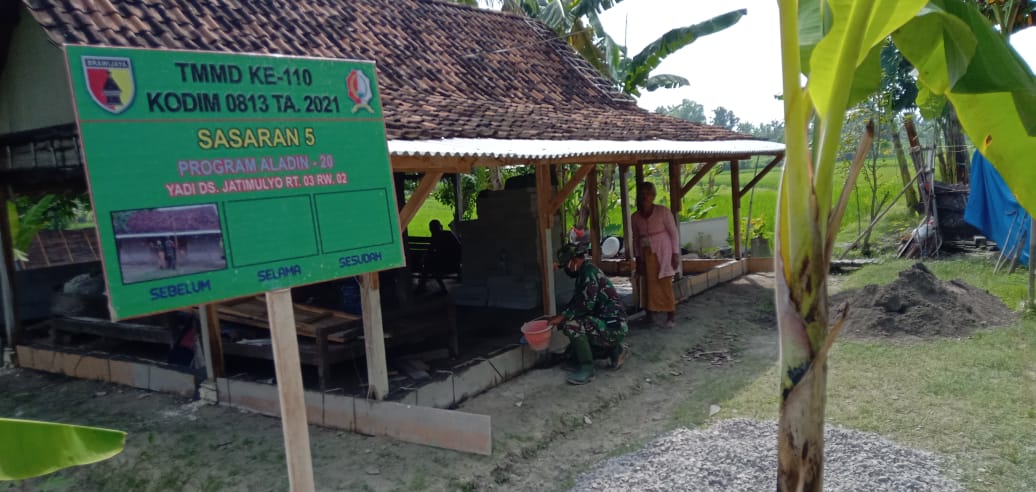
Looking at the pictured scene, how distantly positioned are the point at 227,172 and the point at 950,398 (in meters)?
5.70

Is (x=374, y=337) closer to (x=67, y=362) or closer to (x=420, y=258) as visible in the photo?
(x=67, y=362)

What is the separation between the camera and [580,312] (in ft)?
22.2

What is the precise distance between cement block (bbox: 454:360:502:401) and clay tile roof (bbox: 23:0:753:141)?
2061 millimetres

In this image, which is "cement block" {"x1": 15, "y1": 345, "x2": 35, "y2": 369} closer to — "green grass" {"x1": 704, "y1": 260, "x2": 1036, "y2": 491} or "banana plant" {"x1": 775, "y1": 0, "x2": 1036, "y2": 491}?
"green grass" {"x1": 704, "y1": 260, "x2": 1036, "y2": 491}

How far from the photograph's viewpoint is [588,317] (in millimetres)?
6691

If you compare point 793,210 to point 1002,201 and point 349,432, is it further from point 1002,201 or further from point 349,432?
point 1002,201

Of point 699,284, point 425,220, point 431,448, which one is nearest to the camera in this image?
point 431,448

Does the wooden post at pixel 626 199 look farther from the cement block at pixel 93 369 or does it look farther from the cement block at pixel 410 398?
the cement block at pixel 93 369

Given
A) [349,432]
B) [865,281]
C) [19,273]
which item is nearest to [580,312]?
[349,432]

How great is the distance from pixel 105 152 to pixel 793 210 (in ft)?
7.50

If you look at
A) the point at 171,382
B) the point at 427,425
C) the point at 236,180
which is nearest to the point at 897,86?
the point at 427,425

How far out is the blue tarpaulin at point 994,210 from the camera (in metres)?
11.1

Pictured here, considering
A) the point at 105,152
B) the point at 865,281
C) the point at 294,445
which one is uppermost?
the point at 105,152

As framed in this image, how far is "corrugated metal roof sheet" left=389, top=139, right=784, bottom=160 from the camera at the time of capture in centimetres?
499
